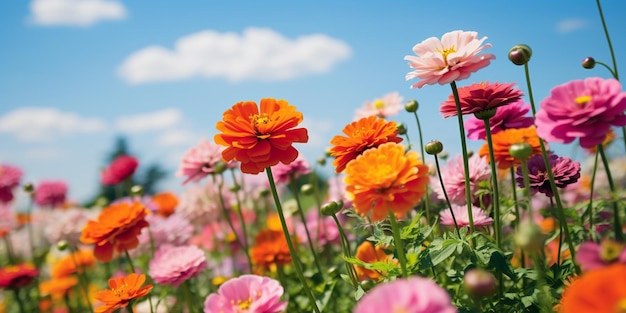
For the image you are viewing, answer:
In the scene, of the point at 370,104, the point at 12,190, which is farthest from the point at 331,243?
the point at 12,190

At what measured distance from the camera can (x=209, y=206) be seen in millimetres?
3742

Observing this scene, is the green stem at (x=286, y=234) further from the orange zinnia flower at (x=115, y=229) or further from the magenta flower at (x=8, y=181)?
the magenta flower at (x=8, y=181)

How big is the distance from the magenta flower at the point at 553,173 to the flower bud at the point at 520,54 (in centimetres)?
47

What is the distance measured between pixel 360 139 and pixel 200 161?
1357mm

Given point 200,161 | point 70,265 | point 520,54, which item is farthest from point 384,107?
point 70,265

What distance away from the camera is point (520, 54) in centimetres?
147

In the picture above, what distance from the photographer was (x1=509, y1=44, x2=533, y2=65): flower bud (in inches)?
57.9

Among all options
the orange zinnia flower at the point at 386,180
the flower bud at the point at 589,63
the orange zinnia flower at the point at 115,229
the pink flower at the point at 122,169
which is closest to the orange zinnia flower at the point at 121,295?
the orange zinnia flower at the point at 115,229

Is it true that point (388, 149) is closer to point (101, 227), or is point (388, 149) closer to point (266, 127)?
point (266, 127)

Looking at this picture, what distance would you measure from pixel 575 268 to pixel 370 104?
153 centimetres

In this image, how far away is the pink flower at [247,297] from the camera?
1.48 meters

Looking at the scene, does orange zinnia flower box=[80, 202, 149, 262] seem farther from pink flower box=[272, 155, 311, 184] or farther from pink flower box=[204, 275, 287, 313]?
pink flower box=[204, 275, 287, 313]

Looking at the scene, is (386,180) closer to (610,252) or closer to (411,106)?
(610,252)

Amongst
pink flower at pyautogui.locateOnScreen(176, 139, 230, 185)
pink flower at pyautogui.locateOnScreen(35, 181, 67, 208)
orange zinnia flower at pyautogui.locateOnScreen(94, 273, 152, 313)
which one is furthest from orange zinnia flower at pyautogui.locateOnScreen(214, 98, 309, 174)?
pink flower at pyautogui.locateOnScreen(35, 181, 67, 208)
